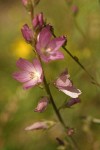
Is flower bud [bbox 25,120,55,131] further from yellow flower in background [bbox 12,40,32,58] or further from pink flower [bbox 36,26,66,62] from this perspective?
yellow flower in background [bbox 12,40,32,58]

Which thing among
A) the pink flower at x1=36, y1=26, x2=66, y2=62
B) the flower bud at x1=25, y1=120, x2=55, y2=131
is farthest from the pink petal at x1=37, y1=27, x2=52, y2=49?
the flower bud at x1=25, y1=120, x2=55, y2=131

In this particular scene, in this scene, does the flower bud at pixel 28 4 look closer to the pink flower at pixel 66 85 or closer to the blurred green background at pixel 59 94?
the pink flower at pixel 66 85

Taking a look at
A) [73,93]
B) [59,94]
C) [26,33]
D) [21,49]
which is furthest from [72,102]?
[21,49]

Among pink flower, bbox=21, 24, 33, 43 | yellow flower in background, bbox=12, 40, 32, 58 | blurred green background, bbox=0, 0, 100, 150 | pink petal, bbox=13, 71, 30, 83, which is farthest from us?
yellow flower in background, bbox=12, 40, 32, 58

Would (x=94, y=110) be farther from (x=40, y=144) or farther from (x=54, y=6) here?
(x=54, y=6)

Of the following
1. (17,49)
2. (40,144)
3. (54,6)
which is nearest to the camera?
(40,144)

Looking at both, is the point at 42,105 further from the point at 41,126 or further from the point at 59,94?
the point at 59,94

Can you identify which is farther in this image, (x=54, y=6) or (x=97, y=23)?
(x=54, y=6)

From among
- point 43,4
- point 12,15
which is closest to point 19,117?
point 43,4
